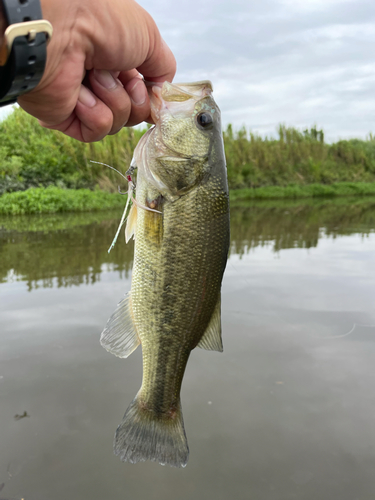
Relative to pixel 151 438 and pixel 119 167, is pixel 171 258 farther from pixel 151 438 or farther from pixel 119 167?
pixel 119 167

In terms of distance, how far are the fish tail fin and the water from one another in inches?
40.4

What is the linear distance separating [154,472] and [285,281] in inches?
191

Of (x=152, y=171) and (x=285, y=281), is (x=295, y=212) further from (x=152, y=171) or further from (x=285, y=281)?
(x=152, y=171)

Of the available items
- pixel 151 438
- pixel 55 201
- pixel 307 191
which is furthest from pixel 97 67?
pixel 307 191

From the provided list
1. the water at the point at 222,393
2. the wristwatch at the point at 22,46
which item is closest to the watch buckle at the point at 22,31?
the wristwatch at the point at 22,46

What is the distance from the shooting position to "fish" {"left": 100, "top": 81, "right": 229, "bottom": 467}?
184cm

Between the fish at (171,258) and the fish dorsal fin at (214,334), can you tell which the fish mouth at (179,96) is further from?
the fish dorsal fin at (214,334)

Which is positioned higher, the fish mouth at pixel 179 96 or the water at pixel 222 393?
the fish mouth at pixel 179 96

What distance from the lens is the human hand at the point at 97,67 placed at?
1.54m

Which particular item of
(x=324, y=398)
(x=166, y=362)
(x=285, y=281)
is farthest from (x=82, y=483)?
(x=285, y=281)

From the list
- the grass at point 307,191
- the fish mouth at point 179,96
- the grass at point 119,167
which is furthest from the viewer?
the grass at point 307,191

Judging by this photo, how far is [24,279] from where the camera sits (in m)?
7.43

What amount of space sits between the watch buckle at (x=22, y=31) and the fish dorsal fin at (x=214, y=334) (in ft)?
4.27

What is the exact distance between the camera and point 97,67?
72.6 inches
